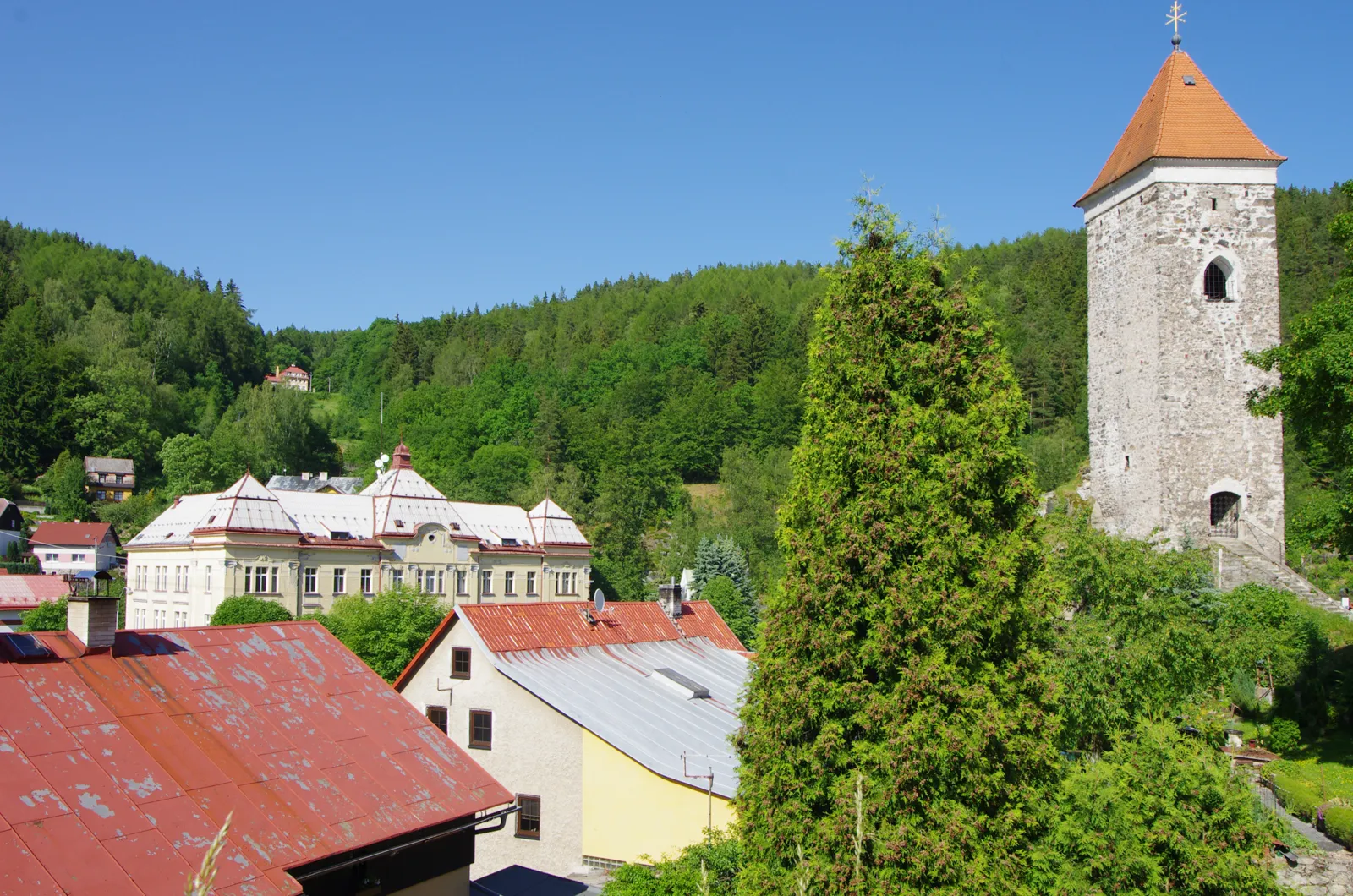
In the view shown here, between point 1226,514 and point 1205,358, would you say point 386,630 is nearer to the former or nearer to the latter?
point 1226,514

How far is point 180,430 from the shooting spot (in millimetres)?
105375

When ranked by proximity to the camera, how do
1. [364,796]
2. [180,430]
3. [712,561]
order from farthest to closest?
1. [180,430]
2. [712,561]
3. [364,796]

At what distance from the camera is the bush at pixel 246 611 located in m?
38.2

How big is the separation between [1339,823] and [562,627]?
14.6 metres

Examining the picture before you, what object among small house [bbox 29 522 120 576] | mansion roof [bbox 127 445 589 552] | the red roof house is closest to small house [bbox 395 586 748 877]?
mansion roof [bbox 127 445 589 552]

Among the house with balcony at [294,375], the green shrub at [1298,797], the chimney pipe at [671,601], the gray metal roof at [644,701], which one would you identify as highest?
the house with balcony at [294,375]

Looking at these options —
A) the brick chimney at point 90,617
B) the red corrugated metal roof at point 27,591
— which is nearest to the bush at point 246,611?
the red corrugated metal roof at point 27,591

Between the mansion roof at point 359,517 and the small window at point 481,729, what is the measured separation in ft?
93.1

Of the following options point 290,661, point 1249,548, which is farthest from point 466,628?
point 1249,548

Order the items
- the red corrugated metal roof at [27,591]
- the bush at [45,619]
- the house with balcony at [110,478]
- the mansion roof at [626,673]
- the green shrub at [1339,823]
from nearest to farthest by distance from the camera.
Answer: the green shrub at [1339,823], the mansion roof at [626,673], the bush at [45,619], the red corrugated metal roof at [27,591], the house with balcony at [110,478]

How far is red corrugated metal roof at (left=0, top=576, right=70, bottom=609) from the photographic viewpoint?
5191 cm

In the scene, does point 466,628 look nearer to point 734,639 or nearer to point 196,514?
point 734,639

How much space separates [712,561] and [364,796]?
151 ft

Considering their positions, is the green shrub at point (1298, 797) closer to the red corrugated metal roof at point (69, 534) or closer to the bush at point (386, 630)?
the bush at point (386, 630)
